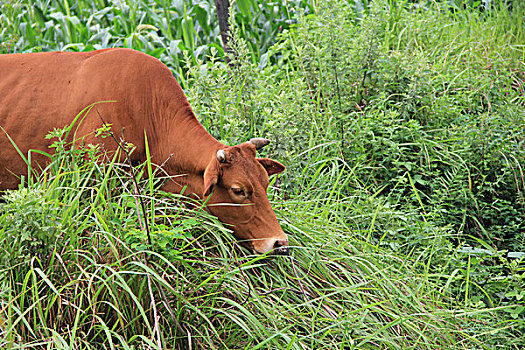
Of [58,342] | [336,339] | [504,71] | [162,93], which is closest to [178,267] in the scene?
[58,342]

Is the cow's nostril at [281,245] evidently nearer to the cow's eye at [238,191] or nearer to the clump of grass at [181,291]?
the clump of grass at [181,291]

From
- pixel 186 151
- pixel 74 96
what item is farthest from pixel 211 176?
pixel 74 96

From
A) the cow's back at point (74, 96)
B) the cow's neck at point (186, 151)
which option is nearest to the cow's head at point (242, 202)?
the cow's neck at point (186, 151)

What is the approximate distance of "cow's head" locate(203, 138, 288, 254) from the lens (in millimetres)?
3080

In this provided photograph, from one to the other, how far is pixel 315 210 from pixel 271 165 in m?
0.49

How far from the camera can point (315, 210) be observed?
12.2 ft

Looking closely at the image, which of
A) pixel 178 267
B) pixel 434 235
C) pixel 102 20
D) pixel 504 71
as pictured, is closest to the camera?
pixel 178 267

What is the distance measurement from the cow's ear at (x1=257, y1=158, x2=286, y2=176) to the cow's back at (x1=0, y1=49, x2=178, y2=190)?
0.69 meters

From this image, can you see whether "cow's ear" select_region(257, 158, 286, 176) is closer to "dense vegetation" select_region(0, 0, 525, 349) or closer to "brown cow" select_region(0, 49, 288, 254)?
"brown cow" select_region(0, 49, 288, 254)

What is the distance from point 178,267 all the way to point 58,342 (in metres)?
0.67

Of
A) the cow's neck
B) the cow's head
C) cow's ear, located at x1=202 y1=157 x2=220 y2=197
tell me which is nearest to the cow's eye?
the cow's head

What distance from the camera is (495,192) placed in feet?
14.9

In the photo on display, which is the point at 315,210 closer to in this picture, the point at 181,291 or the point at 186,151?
the point at 186,151

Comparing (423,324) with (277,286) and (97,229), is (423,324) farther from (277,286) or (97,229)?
(97,229)
